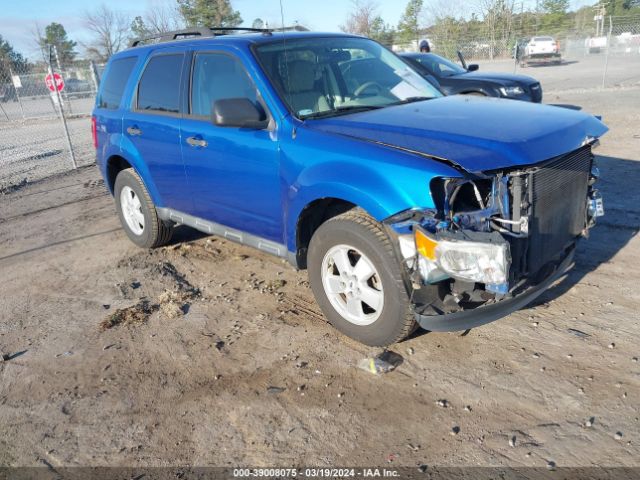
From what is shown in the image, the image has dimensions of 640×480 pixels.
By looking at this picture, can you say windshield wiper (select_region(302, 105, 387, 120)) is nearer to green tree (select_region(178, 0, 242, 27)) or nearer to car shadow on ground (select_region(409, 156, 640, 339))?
car shadow on ground (select_region(409, 156, 640, 339))

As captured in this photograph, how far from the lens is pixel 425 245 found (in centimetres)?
291

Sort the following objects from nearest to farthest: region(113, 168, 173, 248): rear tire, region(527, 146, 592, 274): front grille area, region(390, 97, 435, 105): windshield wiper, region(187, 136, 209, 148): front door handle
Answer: region(527, 146, 592, 274): front grille area → region(390, 97, 435, 105): windshield wiper → region(187, 136, 209, 148): front door handle → region(113, 168, 173, 248): rear tire

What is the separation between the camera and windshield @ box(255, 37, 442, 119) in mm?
3924

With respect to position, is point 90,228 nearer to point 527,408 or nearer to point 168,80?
point 168,80

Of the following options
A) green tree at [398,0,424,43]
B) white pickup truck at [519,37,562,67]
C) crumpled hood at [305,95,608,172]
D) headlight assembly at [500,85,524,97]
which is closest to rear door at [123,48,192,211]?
crumpled hood at [305,95,608,172]

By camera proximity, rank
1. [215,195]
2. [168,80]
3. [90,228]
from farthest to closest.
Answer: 1. [90,228]
2. [168,80]
3. [215,195]

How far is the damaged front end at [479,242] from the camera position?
2832 millimetres

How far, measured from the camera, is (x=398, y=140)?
3227 mm

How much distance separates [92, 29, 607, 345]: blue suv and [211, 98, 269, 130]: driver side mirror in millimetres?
11

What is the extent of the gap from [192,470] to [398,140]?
214 centimetres

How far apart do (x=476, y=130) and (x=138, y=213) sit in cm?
383

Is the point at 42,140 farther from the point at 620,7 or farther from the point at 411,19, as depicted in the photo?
the point at 620,7

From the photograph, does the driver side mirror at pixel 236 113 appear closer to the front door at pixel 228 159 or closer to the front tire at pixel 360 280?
the front door at pixel 228 159

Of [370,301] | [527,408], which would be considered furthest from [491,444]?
[370,301]
